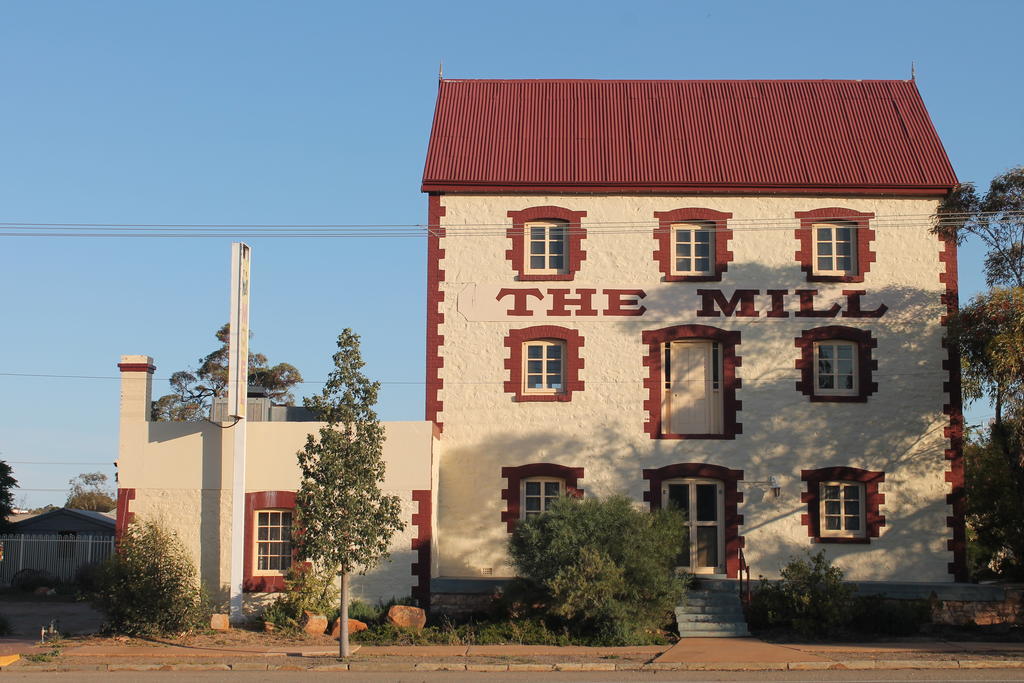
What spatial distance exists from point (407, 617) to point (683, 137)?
42.8 ft

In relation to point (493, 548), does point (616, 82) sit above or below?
above

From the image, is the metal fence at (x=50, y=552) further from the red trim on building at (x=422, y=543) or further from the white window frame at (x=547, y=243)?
the white window frame at (x=547, y=243)

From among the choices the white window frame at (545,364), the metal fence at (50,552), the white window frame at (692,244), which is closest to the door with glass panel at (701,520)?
the white window frame at (545,364)

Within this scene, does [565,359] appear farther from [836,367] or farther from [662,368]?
[836,367]

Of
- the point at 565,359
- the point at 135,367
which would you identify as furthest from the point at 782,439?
the point at 135,367

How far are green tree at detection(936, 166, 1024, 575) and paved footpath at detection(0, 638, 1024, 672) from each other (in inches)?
173

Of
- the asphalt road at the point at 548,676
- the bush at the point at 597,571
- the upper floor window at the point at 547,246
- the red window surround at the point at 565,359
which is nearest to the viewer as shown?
the asphalt road at the point at 548,676

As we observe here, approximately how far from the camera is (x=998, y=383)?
76.0ft

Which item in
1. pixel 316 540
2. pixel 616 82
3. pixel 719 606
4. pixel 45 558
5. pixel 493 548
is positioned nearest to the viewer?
pixel 316 540

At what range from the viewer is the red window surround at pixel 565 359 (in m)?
25.3

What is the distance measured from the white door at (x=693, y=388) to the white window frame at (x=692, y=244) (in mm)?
1641

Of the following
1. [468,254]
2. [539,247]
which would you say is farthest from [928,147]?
[468,254]

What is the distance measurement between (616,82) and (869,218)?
7457 millimetres

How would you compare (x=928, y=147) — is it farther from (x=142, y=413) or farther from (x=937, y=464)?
(x=142, y=413)
